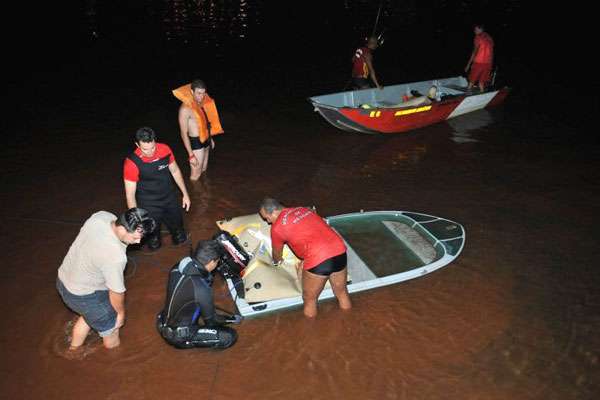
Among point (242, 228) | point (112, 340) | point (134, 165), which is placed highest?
point (134, 165)

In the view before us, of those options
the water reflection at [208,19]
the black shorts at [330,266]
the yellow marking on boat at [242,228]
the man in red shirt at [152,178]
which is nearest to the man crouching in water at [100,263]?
the man in red shirt at [152,178]

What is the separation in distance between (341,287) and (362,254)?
51.0 inches

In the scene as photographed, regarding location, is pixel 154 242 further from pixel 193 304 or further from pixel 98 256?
pixel 98 256

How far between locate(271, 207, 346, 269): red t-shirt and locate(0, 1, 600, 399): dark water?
1172 millimetres

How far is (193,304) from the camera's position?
4.40 meters

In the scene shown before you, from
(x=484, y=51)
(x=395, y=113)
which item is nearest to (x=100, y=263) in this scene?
(x=395, y=113)

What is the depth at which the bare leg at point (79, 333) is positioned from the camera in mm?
4758

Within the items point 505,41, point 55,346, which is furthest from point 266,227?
point 505,41

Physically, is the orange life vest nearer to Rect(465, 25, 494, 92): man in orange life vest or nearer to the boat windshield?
the boat windshield

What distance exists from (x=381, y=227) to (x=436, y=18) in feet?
91.1

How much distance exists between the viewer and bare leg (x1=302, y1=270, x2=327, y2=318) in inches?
193

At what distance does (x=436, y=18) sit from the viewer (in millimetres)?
30172

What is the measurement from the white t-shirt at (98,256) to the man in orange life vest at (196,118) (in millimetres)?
3528

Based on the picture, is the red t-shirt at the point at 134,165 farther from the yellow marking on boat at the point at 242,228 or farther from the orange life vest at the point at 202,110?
the orange life vest at the point at 202,110
